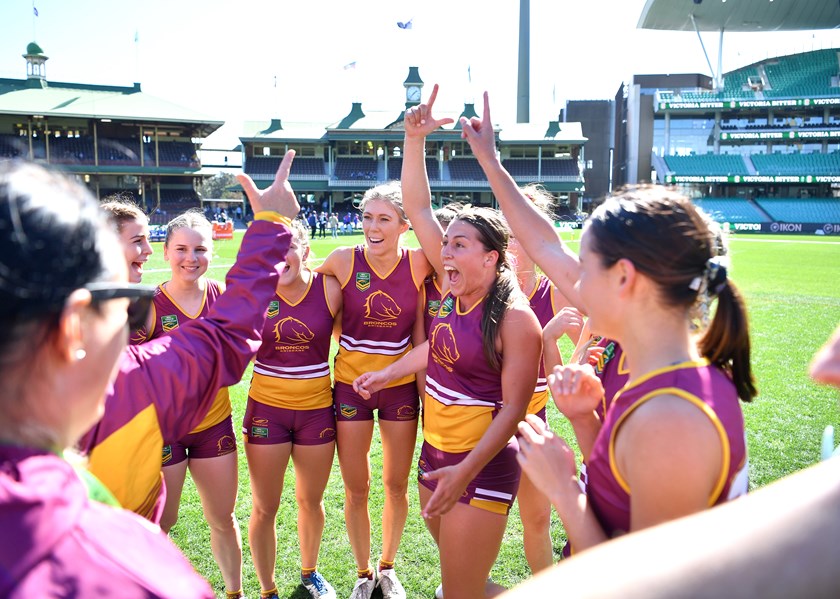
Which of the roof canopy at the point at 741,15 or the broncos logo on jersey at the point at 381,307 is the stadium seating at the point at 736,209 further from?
the broncos logo on jersey at the point at 381,307

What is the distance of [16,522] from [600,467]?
140 cm

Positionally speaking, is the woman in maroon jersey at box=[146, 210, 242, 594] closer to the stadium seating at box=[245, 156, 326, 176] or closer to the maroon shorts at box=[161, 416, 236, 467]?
the maroon shorts at box=[161, 416, 236, 467]

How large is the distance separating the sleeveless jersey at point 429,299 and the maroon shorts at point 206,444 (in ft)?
5.12

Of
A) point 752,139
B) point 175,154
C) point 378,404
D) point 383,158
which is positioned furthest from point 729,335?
point 752,139

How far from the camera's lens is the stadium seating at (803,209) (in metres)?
49.9

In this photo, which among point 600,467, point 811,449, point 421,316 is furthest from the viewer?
point 811,449

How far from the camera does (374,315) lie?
14.5 ft

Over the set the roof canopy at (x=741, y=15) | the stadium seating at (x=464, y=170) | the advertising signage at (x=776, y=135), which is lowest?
the stadium seating at (x=464, y=170)

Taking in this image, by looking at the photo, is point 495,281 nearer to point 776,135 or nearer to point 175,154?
point 175,154

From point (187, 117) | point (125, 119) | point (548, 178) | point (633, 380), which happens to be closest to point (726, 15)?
point (548, 178)

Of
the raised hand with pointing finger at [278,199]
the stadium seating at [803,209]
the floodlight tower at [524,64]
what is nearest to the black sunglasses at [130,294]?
the raised hand with pointing finger at [278,199]

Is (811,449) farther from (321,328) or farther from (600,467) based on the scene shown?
(600,467)

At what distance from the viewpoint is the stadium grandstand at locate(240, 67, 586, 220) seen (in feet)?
179

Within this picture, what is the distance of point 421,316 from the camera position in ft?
15.0
